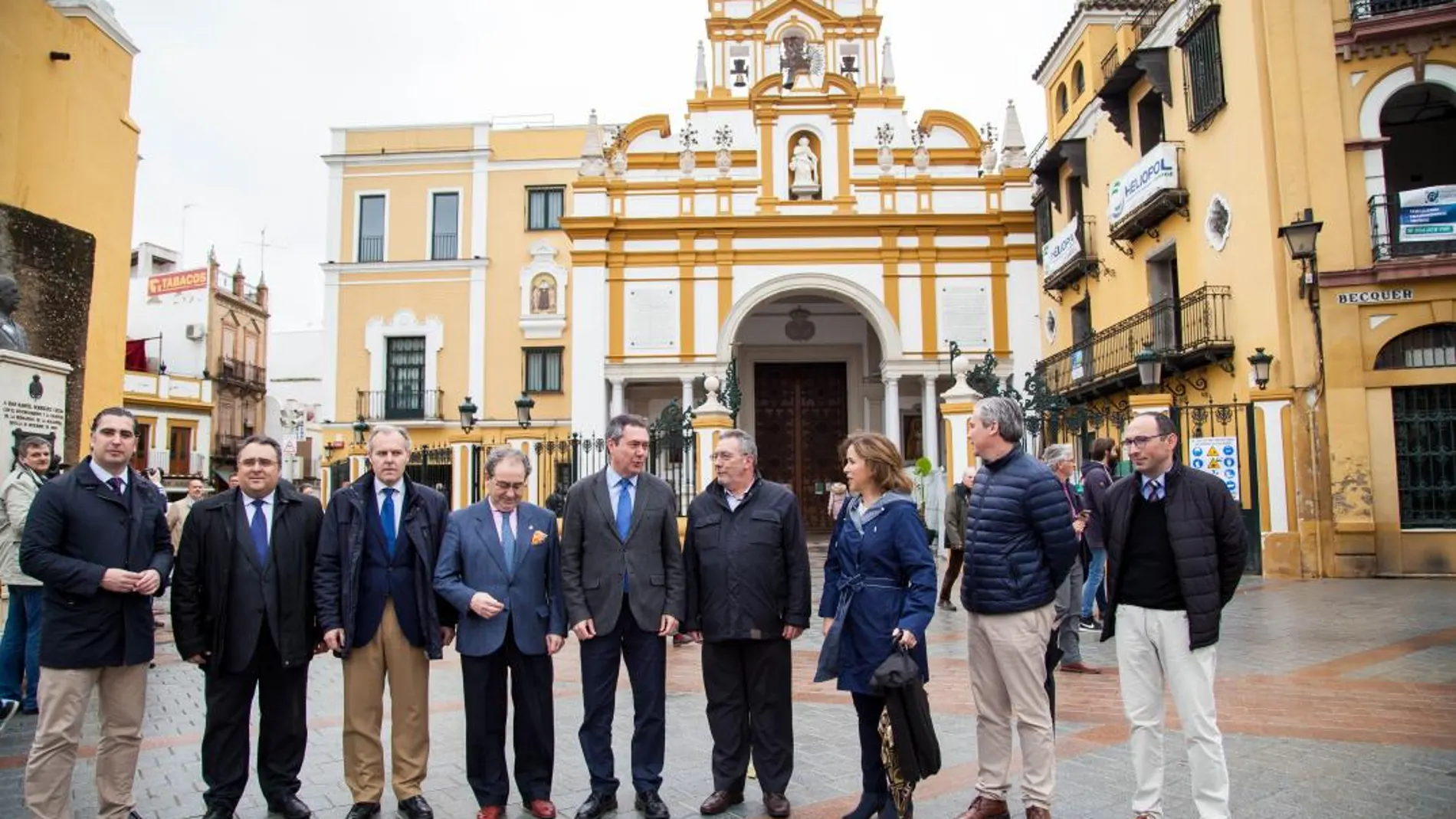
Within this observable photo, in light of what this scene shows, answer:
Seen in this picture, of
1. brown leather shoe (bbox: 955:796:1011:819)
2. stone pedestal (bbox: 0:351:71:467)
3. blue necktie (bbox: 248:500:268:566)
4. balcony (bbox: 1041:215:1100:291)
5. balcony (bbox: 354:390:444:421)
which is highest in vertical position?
balcony (bbox: 1041:215:1100:291)

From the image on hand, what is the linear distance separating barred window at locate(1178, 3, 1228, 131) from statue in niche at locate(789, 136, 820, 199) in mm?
7919

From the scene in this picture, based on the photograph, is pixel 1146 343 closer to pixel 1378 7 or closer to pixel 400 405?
pixel 1378 7

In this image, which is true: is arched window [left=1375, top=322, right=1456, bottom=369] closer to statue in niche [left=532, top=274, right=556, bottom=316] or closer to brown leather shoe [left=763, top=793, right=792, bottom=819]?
brown leather shoe [left=763, top=793, right=792, bottom=819]

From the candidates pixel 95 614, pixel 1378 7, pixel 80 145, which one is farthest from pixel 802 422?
pixel 95 614

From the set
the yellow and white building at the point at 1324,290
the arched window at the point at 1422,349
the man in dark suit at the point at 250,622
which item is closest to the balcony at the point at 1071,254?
the yellow and white building at the point at 1324,290

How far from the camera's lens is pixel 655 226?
20.6 metres

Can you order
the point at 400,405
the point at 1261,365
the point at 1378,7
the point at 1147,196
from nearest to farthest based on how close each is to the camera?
1. the point at 1261,365
2. the point at 1378,7
3. the point at 1147,196
4. the point at 400,405

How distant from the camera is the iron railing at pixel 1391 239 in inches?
495

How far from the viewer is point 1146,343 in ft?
52.1

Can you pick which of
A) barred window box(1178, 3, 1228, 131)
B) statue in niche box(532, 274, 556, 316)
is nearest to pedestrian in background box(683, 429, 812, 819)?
barred window box(1178, 3, 1228, 131)

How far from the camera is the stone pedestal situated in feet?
20.4

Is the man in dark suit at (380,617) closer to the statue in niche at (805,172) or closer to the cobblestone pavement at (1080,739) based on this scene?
the cobblestone pavement at (1080,739)

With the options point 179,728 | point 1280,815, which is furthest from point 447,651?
point 1280,815

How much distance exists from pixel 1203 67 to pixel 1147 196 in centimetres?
210
